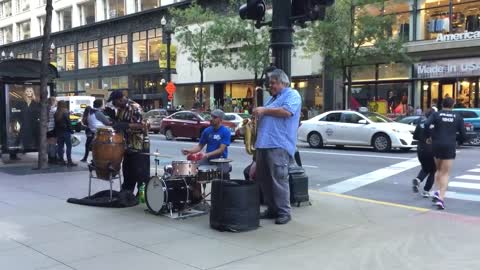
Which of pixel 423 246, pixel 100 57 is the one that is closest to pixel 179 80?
pixel 100 57

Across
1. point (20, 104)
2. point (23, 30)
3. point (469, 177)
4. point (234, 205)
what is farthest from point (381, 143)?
point (23, 30)

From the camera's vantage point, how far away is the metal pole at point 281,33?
320 inches

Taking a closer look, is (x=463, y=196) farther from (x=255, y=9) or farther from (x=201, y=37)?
(x=201, y=37)

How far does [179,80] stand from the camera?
43.6 m

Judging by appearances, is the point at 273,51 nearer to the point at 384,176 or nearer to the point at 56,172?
the point at 384,176

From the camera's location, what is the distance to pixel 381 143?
1822cm

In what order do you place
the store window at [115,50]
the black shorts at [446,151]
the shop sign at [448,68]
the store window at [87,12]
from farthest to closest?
1. the store window at [87,12]
2. the store window at [115,50]
3. the shop sign at [448,68]
4. the black shorts at [446,151]

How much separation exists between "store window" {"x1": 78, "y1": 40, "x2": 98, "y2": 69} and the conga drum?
153 ft

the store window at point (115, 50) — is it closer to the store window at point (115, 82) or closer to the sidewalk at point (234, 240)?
the store window at point (115, 82)

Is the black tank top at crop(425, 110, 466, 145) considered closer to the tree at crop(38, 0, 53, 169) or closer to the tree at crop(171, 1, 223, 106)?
the tree at crop(38, 0, 53, 169)

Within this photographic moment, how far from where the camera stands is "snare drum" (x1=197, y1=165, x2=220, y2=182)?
732 centimetres

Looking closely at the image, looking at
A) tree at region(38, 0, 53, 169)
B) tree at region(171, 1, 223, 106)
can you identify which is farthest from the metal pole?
tree at region(171, 1, 223, 106)

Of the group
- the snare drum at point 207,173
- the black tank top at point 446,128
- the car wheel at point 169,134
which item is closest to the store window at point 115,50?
the car wheel at point 169,134

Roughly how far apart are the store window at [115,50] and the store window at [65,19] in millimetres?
8074
